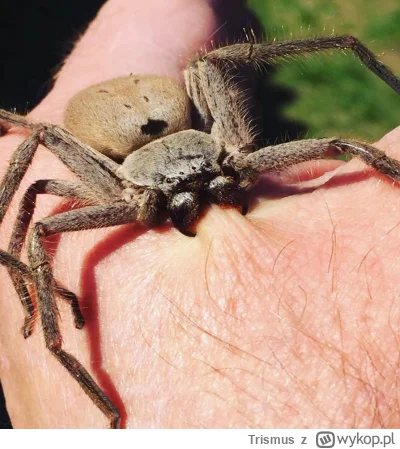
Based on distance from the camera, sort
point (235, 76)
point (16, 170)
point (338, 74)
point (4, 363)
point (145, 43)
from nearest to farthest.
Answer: point (4, 363), point (16, 170), point (235, 76), point (145, 43), point (338, 74)

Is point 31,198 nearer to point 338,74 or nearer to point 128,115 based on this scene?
point 128,115

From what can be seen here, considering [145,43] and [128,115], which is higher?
[145,43]

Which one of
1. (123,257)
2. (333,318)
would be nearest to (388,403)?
(333,318)

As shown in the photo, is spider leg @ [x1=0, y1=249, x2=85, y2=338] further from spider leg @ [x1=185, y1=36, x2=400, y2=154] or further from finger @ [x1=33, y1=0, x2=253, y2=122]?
finger @ [x1=33, y1=0, x2=253, y2=122]

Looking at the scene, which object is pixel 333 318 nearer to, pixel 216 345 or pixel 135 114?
pixel 216 345

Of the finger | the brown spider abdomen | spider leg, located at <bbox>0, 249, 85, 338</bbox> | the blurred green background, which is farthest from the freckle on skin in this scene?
the blurred green background

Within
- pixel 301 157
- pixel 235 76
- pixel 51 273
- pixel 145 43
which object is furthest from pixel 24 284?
pixel 145 43

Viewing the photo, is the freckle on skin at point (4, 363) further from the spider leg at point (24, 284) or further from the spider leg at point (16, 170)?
the spider leg at point (16, 170)
